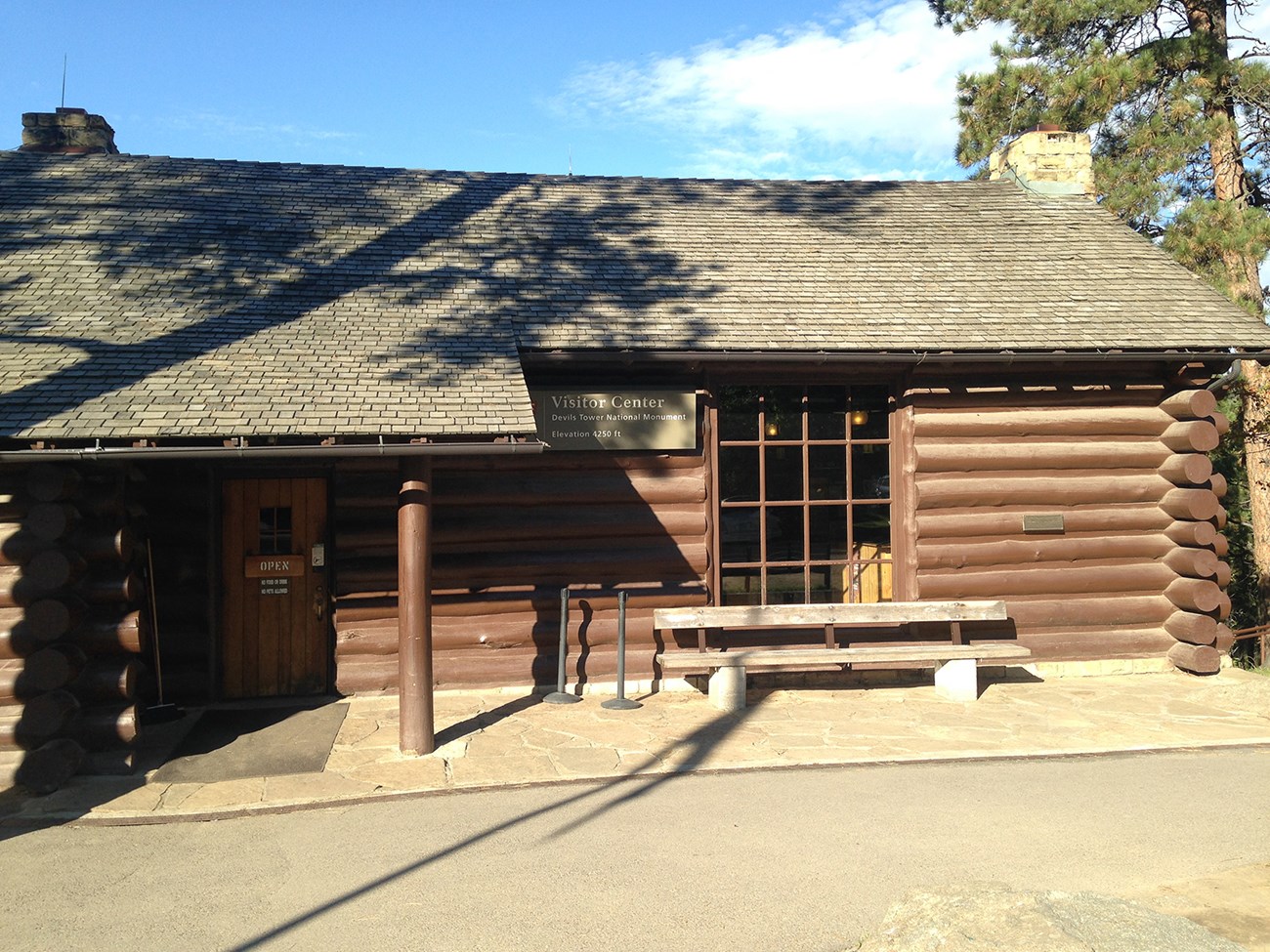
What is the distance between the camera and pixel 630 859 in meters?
5.54

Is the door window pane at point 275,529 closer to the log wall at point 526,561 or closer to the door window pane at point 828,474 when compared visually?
the log wall at point 526,561

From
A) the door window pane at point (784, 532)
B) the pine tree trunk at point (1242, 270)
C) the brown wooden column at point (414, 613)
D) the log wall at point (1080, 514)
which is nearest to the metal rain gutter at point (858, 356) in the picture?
the log wall at point (1080, 514)

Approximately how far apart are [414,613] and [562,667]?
211cm

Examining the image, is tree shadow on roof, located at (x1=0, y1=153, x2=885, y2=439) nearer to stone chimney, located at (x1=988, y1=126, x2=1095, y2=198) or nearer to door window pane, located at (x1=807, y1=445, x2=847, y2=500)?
door window pane, located at (x1=807, y1=445, x2=847, y2=500)

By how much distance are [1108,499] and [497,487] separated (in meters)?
6.44

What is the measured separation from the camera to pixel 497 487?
949 cm

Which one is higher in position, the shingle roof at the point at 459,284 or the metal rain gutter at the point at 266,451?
the shingle roof at the point at 459,284

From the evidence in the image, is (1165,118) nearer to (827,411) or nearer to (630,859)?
(827,411)

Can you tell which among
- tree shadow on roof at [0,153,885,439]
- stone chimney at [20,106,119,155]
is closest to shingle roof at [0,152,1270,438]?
tree shadow on roof at [0,153,885,439]

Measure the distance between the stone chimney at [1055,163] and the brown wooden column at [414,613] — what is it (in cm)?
1010

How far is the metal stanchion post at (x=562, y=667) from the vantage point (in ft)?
29.7

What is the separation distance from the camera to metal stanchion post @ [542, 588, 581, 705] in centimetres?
905

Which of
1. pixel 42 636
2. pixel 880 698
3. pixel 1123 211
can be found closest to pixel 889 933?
pixel 880 698

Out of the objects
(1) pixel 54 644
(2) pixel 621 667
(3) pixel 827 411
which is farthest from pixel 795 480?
(1) pixel 54 644
